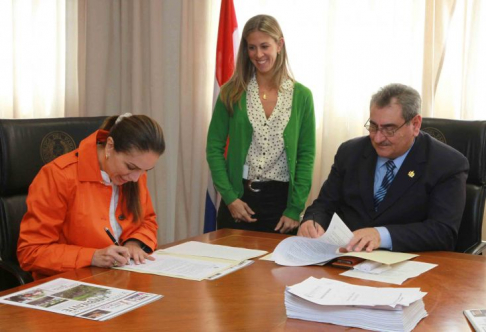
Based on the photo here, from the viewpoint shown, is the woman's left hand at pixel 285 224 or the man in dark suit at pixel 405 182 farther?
the woman's left hand at pixel 285 224

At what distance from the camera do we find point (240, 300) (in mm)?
1739

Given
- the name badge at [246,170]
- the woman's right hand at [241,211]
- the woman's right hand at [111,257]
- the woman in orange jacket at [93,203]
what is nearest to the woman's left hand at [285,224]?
the woman's right hand at [241,211]

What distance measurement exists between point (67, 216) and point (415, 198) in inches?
51.5

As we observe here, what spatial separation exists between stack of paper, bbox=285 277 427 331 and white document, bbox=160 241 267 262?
561 millimetres

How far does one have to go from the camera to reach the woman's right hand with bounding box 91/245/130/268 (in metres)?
2.03

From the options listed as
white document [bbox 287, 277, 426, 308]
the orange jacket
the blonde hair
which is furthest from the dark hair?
the blonde hair

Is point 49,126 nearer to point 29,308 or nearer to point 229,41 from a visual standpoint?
point 29,308

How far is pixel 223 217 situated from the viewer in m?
3.21

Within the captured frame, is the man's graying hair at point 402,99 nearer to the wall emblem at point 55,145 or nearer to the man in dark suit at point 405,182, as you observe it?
the man in dark suit at point 405,182

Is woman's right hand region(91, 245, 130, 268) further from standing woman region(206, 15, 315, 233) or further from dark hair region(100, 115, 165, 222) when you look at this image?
standing woman region(206, 15, 315, 233)

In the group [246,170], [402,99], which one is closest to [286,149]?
[246,170]

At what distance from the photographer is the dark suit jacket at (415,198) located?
2.36 meters

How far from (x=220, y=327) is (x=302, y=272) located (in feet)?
1.85

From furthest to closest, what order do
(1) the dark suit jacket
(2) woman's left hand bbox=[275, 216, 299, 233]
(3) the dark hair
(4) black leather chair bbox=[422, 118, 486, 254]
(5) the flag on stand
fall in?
(5) the flag on stand → (2) woman's left hand bbox=[275, 216, 299, 233] → (4) black leather chair bbox=[422, 118, 486, 254] → (1) the dark suit jacket → (3) the dark hair
